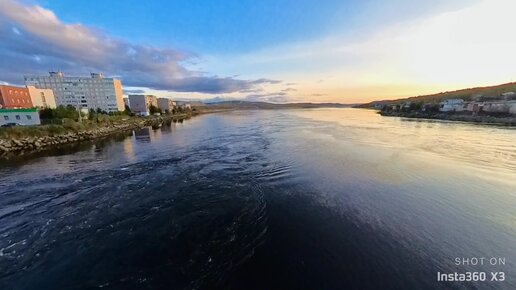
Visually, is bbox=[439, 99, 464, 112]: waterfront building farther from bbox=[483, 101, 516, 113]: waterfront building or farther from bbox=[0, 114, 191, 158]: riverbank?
bbox=[0, 114, 191, 158]: riverbank

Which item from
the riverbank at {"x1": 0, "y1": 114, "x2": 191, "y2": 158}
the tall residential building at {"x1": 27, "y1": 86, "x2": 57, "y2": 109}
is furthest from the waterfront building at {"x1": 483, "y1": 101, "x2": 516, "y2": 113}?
the tall residential building at {"x1": 27, "y1": 86, "x2": 57, "y2": 109}

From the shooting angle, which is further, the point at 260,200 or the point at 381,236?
the point at 260,200

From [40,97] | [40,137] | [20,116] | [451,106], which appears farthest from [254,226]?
[451,106]

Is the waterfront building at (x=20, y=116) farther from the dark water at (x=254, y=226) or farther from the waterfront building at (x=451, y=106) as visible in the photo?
the waterfront building at (x=451, y=106)

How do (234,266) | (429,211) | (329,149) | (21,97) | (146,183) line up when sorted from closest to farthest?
(234,266) < (429,211) < (146,183) < (329,149) < (21,97)

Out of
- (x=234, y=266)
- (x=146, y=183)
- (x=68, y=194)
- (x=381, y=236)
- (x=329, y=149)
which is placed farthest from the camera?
(x=329, y=149)

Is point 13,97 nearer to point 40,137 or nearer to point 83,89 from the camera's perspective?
point 83,89

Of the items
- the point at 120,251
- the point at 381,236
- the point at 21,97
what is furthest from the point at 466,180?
the point at 21,97

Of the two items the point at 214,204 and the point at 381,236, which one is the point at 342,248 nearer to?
the point at 381,236

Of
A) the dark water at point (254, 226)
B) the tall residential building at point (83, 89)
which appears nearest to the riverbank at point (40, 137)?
the dark water at point (254, 226)
